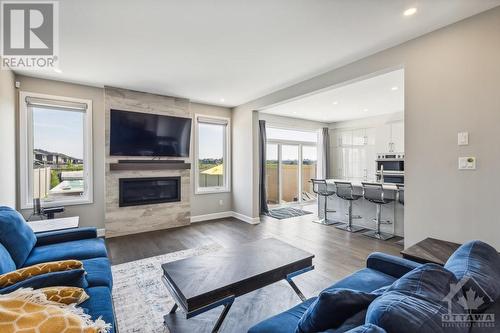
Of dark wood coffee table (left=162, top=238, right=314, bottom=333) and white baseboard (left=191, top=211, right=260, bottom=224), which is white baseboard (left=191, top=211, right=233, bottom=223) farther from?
dark wood coffee table (left=162, top=238, right=314, bottom=333)

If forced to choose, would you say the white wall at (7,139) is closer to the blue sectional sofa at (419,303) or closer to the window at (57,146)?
the window at (57,146)

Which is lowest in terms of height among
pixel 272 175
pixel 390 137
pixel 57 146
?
pixel 272 175

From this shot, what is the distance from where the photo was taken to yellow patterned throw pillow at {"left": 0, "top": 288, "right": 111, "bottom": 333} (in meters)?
0.95

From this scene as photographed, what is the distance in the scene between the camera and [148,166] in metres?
4.77

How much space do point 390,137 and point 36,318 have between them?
25.5 ft

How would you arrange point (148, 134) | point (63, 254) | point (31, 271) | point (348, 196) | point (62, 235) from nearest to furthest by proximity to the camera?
point (31, 271) < point (63, 254) < point (62, 235) < point (148, 134) < point (348, 196)

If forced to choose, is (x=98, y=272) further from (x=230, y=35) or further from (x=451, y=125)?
(x=451, y=125)

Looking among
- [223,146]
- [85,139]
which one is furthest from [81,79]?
[223,146]

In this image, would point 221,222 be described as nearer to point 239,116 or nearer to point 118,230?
point 118,230

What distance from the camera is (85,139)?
14.2 ft

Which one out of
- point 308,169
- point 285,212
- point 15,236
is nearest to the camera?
point 15,236

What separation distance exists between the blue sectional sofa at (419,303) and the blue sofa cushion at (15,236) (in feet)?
6.89

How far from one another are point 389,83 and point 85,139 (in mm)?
5658

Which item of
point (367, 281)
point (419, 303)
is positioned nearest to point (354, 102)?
point (367, 281)
